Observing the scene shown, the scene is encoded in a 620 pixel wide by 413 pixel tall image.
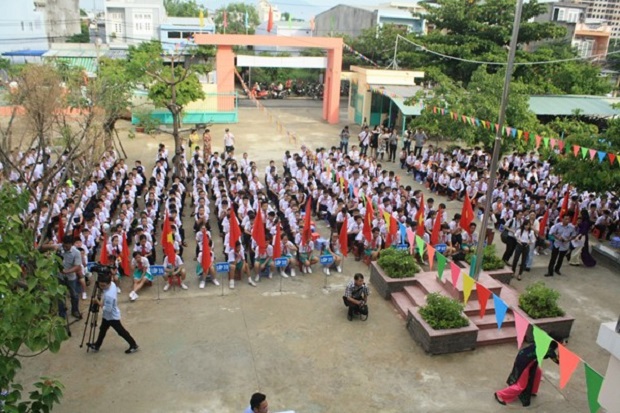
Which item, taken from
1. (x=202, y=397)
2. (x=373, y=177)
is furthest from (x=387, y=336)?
(x=373, y=177)

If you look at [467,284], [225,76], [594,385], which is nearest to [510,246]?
[467,284]

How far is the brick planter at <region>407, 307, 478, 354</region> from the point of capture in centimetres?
790

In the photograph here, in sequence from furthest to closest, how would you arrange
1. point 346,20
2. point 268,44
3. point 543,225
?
point 346,20 → point 268,44 → point 543,225

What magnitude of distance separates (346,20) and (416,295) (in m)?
45.5

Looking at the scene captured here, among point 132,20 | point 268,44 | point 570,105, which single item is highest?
point 132,20

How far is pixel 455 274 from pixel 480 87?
10622mm

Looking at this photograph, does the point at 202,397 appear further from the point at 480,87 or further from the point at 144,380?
the point at 480,87

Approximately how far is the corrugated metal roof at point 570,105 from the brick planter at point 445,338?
57.9 ft

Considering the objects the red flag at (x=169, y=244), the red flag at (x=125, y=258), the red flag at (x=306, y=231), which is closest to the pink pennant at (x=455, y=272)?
the red flag at (x=306, y=231)

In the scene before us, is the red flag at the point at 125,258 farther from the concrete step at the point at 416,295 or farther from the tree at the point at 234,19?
the tree at the point at 234,19

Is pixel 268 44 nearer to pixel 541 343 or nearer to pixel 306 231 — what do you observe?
pixel 306 231

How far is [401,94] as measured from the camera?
78.1ft

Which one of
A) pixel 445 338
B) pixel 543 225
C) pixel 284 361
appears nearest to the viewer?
pixel 284 361

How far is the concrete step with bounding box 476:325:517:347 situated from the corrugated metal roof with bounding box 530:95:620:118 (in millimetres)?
16951
